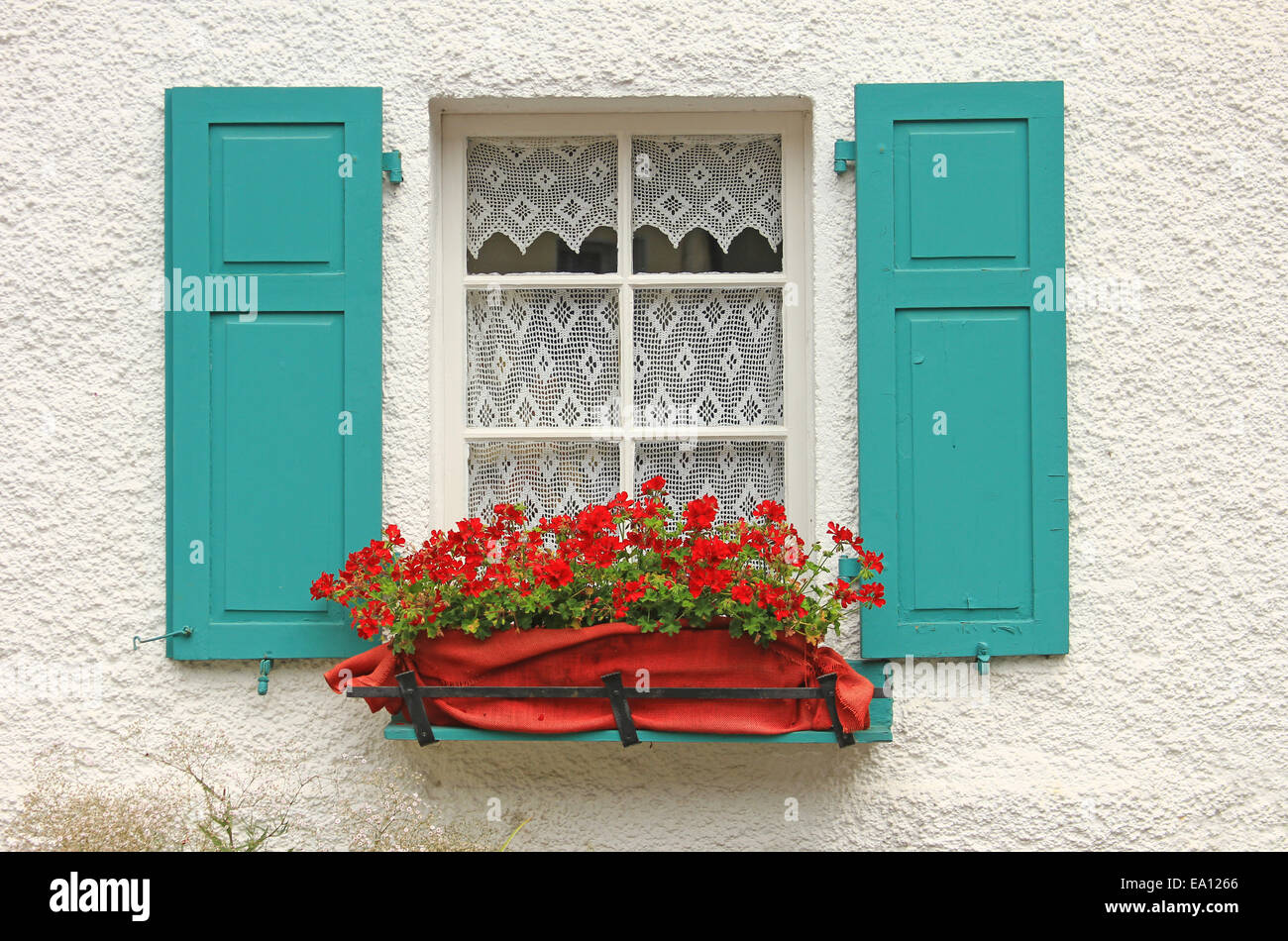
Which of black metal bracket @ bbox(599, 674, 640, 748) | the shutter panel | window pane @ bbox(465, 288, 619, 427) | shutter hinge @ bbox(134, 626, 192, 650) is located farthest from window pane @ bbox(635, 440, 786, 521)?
shutter hinge @ bbox(134, 626, 192, 650)

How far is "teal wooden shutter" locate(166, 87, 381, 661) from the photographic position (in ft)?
8.36

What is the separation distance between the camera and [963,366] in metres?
2.56

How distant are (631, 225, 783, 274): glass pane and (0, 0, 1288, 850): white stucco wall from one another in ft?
0.65

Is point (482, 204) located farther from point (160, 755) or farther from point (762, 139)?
point (160, 755)

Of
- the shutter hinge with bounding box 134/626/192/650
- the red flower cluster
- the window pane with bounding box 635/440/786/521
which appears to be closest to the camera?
the red flower cluster

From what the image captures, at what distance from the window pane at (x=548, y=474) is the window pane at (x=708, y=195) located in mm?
531

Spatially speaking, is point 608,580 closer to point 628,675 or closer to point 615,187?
point 628,675

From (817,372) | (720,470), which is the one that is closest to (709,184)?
(817,372)

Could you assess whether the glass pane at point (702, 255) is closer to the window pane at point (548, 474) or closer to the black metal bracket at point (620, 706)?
the window pane at point (548, 474)

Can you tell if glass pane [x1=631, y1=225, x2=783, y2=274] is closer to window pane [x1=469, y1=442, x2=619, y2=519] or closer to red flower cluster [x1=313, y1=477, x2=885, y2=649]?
window pane [x1=469, y1=442, x2=619, y2=519]

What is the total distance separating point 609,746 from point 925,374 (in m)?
1.24

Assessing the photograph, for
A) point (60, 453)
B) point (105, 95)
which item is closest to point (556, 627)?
point (60, 453)

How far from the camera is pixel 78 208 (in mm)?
2617

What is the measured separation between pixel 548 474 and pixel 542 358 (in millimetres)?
317
